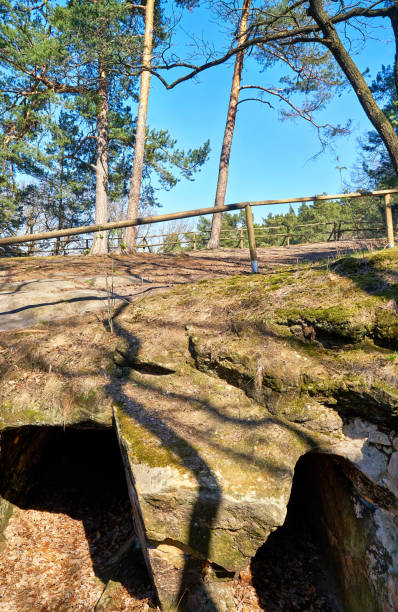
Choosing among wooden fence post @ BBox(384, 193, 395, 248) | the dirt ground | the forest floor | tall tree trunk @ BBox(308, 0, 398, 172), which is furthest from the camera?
the dirt ground

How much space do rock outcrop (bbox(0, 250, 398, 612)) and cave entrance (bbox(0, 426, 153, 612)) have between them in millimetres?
418

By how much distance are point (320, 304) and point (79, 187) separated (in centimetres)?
1863

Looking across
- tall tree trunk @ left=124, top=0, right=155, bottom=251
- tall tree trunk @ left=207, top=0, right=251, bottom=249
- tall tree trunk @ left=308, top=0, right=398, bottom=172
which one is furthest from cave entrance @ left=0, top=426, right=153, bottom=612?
tall tree trunk @ left=207, top=0, right=251, bottom=249

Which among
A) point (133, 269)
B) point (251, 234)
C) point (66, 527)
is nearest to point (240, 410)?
point (251, 234)

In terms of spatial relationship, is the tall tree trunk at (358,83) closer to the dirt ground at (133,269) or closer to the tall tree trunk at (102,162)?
the dirt ground at (133,269)

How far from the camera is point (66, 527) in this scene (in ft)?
16.3

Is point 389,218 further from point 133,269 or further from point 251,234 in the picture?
point 133,269

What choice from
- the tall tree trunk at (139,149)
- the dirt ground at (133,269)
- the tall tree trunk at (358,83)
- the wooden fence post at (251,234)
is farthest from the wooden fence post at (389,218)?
the tall tree trunk at (139,149)

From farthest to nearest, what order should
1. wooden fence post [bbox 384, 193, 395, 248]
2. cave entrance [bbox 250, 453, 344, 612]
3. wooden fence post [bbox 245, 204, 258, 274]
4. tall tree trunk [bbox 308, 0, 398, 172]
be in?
1. tall tree trunk [bbox 308, 0, 398, 172]
2. wooden fence post [bbox 245, 204, 258, 274]
3. wooden fence post [bbox 384, 193, 395, 248]
4. cave entrance [bbox 250, 453, 344, 612]

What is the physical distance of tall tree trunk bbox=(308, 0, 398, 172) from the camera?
6.40 m

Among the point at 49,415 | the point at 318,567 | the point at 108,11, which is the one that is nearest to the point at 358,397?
the point at 318,567

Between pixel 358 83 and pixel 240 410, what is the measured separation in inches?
249

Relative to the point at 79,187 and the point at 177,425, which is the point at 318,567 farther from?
the point at 79,187

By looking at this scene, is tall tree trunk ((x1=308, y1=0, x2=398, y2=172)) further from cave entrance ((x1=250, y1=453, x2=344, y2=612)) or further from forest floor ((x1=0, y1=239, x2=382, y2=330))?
cave entrance ((x1=250, y1=453, x2=344, y2=612))
